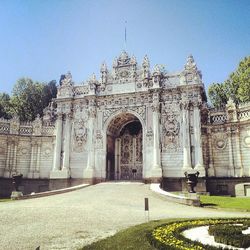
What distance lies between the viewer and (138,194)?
20797 mm

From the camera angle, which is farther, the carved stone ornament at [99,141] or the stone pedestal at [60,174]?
the carved stone ornament at [99,141]

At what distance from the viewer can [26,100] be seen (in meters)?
45.8

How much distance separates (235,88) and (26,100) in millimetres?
31665

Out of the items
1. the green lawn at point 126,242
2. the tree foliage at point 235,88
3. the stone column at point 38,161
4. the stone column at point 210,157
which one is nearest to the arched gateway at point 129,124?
the stone column at point 210,157

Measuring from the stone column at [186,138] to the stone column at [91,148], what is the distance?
9315 mm

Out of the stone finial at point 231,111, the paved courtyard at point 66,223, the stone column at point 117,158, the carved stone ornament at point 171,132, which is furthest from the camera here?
the stone column at point 117,158

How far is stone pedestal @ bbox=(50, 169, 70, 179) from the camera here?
29.4 m

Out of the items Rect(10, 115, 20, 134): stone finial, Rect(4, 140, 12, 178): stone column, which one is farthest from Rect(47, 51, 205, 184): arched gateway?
Rect(4, 140, 12, 178): stone column

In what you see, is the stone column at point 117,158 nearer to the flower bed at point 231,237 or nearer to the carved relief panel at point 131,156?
the carved relief panel at point 131,156

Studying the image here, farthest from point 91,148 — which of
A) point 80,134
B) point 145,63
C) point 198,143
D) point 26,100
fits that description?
point 26,100

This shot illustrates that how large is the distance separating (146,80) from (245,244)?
2388 cm

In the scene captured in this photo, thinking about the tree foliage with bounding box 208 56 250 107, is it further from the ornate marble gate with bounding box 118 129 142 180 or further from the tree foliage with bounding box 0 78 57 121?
the tree foliage with bounding box 0 78 57 121

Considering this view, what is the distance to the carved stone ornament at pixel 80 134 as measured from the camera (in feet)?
100

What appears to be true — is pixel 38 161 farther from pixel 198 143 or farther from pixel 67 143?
pixel 198 143
